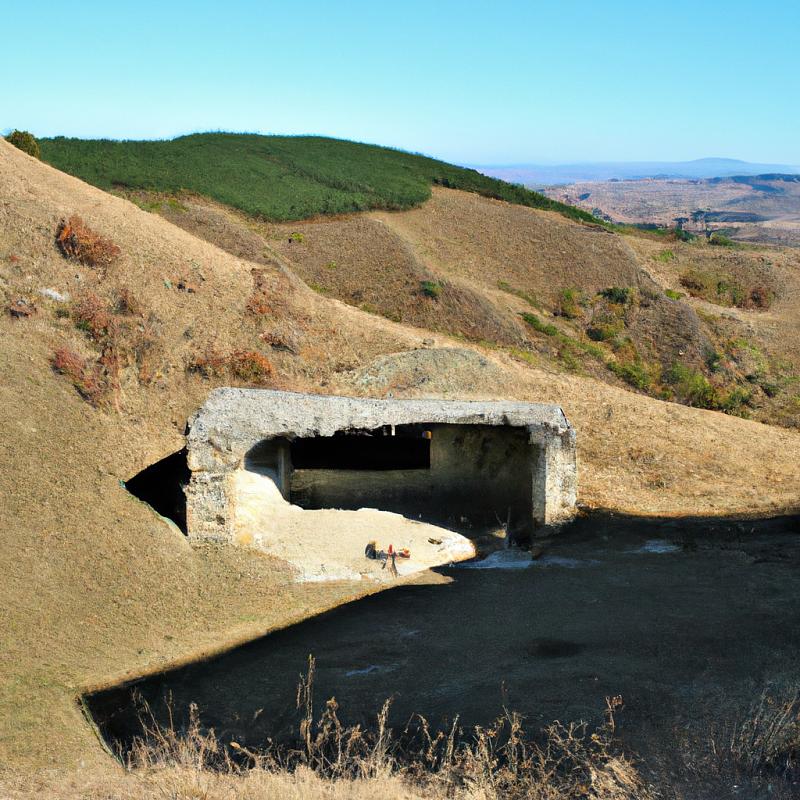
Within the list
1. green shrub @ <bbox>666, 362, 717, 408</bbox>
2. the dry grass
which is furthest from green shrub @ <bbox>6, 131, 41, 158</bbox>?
the dry grass

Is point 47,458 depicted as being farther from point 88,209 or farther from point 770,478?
point 770,478

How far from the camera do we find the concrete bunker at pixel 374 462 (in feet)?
53.2

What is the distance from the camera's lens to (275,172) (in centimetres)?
5250

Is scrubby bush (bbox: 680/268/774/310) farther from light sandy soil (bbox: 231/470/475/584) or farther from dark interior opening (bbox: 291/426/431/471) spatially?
light sandy soil (bbox: 231/470/475/584)

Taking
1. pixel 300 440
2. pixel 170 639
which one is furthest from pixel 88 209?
pixel 170 639

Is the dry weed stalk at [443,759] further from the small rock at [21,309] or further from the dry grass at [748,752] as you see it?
the small rock at [21,309]

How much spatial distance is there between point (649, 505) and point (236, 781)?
45.3ft

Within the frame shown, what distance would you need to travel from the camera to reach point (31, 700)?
36.8 feet

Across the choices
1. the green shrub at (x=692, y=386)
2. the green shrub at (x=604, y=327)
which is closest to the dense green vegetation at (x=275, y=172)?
the green shrub at (x=604, y=327)

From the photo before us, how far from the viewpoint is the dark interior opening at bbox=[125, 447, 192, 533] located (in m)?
18.2

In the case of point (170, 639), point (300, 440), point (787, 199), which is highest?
point (787, 199)

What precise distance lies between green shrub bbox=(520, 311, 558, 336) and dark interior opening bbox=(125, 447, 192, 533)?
792 inches

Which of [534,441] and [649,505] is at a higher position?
[534,441]

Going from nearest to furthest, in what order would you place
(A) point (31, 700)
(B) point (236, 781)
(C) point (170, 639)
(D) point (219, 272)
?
(B) point (236, 781)
(A) point (31, 700)
(C) point (170, 639)
(D) point (219, 272)
